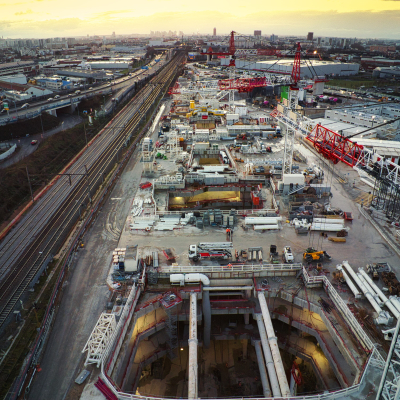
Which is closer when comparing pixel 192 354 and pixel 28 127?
pixel 192 354

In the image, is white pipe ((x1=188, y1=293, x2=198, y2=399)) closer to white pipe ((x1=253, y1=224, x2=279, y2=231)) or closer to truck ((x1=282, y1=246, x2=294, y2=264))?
truck ((x1=282, y1=246, x2=294, y2=264))

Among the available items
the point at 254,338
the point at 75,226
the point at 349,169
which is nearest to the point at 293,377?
the point at 254,338

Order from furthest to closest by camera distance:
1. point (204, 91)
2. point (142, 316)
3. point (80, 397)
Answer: point (204, 91) → point (142, 316) → point (80, 397)

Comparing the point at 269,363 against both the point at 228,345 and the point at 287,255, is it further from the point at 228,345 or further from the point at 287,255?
the point at 287,255

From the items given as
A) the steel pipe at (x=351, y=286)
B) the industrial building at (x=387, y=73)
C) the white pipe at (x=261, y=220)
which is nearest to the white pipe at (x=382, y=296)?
the steel pipe at (x=351, y=286)

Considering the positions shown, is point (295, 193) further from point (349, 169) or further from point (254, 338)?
point (254, 338)

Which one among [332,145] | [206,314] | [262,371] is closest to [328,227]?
[332,145]

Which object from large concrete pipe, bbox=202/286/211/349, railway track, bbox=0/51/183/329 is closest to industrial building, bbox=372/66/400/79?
railway track, bbox=0/51/183/329
